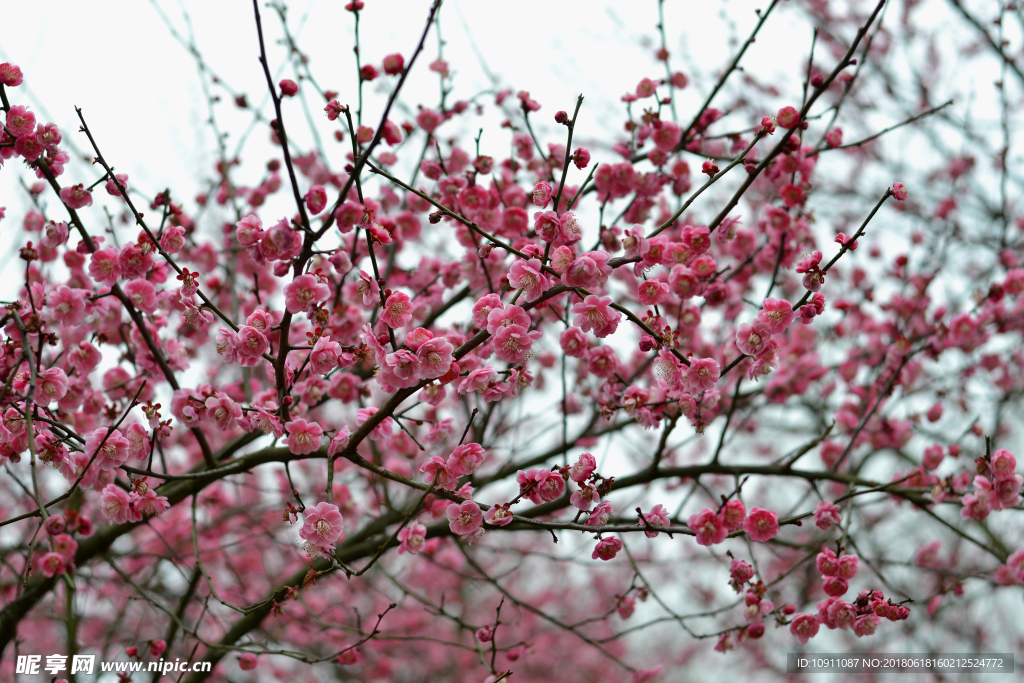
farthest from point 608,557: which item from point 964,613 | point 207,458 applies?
point 964,613

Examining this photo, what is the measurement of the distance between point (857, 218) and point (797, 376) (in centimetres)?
346

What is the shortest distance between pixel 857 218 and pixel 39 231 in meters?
6.68

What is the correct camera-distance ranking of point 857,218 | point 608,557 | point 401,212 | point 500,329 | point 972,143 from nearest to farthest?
point 500,329, point 608,557, point 401,212, point 972,143, point 857,218

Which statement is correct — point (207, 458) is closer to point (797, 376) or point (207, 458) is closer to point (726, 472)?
point (726, 472)

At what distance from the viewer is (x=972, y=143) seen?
18.6 ft

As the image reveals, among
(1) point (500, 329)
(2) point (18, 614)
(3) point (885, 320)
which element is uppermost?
(3) point (885, 320)

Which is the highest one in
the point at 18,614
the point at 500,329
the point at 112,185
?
the point at 112,185

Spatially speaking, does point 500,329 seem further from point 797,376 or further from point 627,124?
point 797,376

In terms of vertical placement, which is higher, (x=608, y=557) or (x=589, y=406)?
(x=589, y=406)

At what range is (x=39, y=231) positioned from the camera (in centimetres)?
339

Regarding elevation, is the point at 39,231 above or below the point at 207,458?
above

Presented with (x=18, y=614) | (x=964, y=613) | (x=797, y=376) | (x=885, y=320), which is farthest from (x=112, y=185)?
(x=964, y=613)

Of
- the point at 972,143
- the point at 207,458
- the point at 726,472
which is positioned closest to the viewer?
the point at 207,458

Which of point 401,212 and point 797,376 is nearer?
point 401,212
